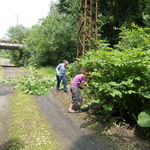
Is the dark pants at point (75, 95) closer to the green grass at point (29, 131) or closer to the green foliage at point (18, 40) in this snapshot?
the green grass at point (29, 131)

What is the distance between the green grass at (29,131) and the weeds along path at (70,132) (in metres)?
0.24

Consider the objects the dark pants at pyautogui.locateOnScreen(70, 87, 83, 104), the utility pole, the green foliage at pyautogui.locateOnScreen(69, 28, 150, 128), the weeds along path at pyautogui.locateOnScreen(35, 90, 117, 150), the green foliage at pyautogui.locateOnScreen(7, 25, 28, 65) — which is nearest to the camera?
the weeds along path at pyautogui.locateOnScreen(35, 90, 117, 150)

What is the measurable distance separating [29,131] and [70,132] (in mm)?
1067

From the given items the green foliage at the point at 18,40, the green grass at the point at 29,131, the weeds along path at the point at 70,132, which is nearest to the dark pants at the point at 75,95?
the weeds along path at the point at 70,132

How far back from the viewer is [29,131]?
425 centimetres

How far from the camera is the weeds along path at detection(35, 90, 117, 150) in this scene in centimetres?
366

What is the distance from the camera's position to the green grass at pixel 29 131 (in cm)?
359

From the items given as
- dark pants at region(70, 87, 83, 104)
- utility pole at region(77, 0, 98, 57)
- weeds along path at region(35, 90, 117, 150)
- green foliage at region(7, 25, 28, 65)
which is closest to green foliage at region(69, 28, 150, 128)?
dark pants at region(70, 87, 83, 104)

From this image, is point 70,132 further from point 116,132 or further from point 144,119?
point 144,119

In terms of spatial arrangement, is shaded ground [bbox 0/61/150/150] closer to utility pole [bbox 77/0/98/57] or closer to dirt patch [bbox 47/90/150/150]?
dirt patch [bbox 47/90/150/150]

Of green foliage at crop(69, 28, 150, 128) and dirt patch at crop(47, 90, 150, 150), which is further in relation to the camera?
green foliage at crop(69, 28, 150, 128)

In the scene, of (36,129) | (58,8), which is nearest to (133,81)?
(36,129)

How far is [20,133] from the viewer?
4.12 metres

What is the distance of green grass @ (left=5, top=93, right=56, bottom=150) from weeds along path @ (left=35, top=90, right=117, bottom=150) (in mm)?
239
